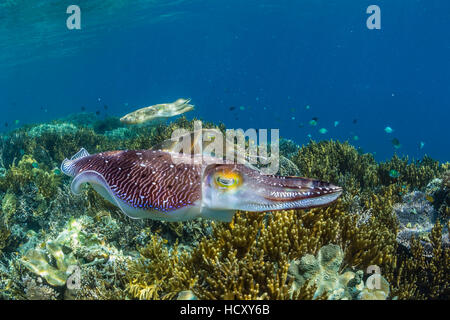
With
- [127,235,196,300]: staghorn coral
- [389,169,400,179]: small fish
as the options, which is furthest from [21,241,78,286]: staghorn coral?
[389,169,400,179]: small fish

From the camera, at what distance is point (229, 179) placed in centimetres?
263

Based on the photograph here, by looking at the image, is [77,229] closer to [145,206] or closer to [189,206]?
[145,206]

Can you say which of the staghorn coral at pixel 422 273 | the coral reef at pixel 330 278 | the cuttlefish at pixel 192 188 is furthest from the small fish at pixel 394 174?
the cuttlefish at pixel 192 188

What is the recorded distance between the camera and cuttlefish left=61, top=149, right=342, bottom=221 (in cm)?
247

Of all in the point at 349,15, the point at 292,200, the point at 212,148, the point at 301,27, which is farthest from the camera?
the point at 301,27

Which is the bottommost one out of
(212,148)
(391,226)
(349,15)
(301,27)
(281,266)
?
(281,266)

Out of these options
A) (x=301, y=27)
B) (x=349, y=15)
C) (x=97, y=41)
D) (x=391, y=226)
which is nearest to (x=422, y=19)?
(x=349, y=15)

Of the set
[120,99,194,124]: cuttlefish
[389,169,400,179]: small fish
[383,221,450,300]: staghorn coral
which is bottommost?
[383,221,450,300]: staghorn coral

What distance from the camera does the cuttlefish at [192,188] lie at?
→ 2469 millimetres

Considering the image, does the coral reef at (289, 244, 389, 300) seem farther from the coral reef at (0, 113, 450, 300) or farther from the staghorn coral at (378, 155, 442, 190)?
the staghorn coral at (378, 155, 442, 190)

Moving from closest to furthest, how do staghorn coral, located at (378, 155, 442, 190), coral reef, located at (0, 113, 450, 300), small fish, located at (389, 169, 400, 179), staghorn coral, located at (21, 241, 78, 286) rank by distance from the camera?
coral reef, located at (0, 113, 450, 300), staghorn coral, located at (21, 241, 78, 286), small fish, located at (389, 169, 400, 179), staghorn coral, located at (378, 155, 442, 190)

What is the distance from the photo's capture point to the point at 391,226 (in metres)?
5.53

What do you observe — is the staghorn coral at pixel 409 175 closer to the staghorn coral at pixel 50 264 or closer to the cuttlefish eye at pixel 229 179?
the cuttlefish eye at pixel 229 179
